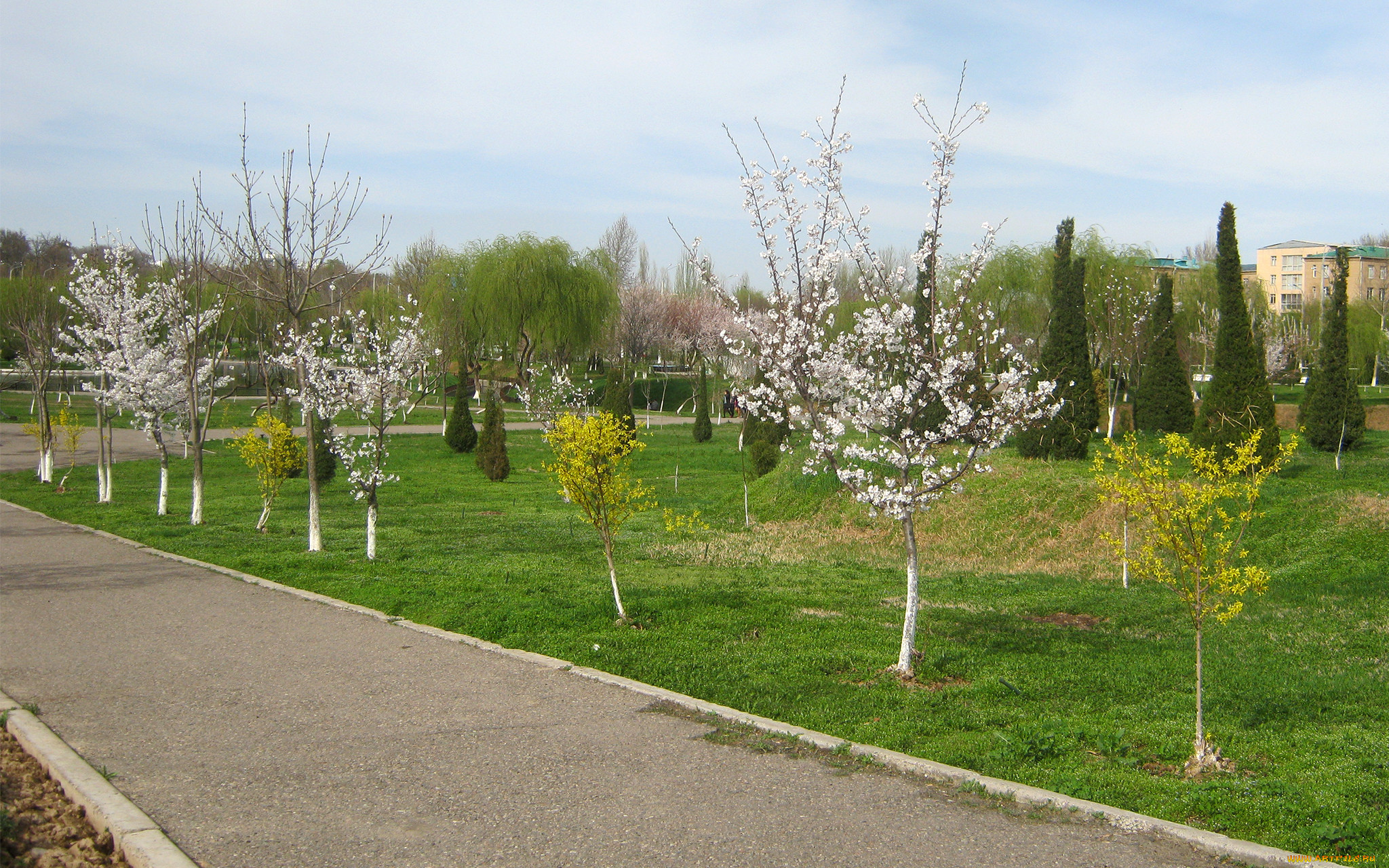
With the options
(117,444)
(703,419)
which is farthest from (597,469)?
(117,444)

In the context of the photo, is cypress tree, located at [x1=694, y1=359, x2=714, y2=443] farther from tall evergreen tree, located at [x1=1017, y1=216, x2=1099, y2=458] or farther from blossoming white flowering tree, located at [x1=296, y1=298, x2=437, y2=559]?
blossoming white flowering tree, located at [x1=296, y1=298, x2=437, y2=559]

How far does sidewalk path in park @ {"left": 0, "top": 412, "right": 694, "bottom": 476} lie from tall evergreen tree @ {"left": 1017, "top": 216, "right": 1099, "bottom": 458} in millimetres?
16080

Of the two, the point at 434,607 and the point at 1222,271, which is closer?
the point at 434,607

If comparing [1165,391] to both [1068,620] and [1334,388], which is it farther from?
[1068,620]

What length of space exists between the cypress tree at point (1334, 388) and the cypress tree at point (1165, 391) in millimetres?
3758

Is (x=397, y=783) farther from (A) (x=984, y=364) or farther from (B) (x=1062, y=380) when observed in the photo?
(B) (x=1062, y=380)

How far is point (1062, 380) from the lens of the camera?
59.4ft

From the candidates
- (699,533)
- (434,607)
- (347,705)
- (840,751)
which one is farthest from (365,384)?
(840,751)

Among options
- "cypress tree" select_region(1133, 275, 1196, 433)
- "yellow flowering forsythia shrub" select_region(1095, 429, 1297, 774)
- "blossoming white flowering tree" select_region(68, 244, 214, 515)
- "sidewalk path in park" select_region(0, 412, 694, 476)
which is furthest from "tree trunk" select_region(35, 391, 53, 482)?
"cypress tree" select_region(1133, 275, 1196, 433)

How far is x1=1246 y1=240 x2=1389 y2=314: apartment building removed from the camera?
266 ft

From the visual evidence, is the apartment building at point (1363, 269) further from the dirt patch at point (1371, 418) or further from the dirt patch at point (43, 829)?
the dirt patch at point (43, 829)

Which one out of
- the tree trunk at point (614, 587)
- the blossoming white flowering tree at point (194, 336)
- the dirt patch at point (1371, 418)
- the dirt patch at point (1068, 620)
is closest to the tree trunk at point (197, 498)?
the blossoming white flowering tree at point (194, 336)

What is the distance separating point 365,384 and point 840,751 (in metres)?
9.06

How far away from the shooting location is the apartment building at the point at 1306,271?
81.2 metres
